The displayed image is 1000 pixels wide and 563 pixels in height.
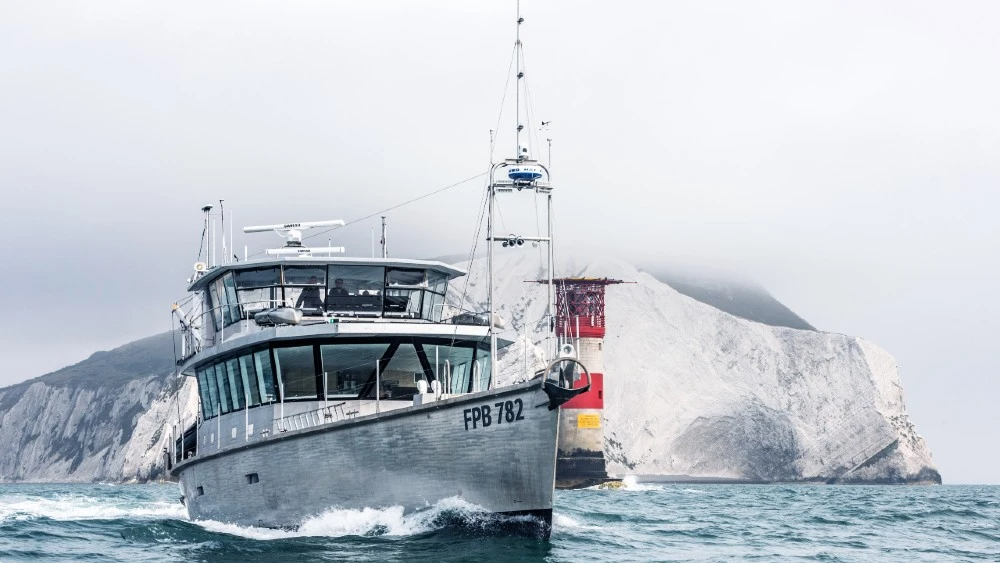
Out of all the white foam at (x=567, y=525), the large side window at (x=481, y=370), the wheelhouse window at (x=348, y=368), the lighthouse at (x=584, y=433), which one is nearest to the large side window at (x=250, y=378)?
the wheelhouse window at (x=348, y=368)

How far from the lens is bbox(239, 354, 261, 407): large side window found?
2580 cm

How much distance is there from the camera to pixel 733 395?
152250 millimetres

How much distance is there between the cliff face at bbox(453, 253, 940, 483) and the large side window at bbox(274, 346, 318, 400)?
114m

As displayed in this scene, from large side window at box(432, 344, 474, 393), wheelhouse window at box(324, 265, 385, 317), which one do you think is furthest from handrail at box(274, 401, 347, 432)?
wheelhouse window at box(324, 265, 385, 317)

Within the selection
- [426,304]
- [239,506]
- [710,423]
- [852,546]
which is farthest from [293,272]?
[710,423]

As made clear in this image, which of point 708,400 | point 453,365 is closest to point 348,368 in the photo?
point 453,365

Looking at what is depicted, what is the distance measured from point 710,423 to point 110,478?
89.4 metres

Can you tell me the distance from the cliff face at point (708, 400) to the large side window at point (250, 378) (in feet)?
355

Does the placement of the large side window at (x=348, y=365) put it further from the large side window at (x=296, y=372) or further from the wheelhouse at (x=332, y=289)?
the wheelhouse at (x=332, y=289)

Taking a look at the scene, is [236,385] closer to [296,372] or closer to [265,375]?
[265,375]

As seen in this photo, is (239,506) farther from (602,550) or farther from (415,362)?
(602,550)

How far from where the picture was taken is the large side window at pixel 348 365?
24.7 metres

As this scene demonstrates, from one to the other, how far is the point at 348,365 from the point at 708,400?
13140 cm

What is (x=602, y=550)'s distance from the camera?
23031 millimetres
